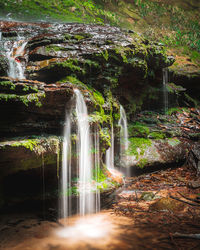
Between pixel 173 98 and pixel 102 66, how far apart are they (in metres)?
5.88

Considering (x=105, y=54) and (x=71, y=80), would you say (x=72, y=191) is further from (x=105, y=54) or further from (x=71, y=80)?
(x=105, y=54)

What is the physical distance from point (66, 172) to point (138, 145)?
144 inches

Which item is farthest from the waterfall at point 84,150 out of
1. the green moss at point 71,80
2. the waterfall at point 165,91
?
the waterfall at point 165,91

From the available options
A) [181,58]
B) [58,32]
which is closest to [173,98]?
[181,58]

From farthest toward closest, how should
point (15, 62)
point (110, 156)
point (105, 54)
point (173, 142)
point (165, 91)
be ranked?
point (165, 91)
point (173, 142)
point (110, 156)
point (105, 54)
point (15, 62)

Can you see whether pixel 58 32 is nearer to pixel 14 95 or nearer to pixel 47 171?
pixel 14 95

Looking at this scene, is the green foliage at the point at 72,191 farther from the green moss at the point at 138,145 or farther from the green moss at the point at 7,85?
the green moss at the point at 138,145

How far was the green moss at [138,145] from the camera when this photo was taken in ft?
22.5

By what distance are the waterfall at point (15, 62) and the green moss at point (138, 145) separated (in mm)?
4555

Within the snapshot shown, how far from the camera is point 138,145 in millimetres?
7102

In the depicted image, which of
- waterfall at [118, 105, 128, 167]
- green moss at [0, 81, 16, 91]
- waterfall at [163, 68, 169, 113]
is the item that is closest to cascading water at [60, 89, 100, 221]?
green moss at [0, 81, 16, 91]

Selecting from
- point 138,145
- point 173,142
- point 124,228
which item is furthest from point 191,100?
point 124,228

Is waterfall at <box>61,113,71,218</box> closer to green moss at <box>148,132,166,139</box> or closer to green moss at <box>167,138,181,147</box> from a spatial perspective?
green moss at <box>148,132,166,139</box>

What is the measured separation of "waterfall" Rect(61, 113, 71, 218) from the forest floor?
1.12 ft
